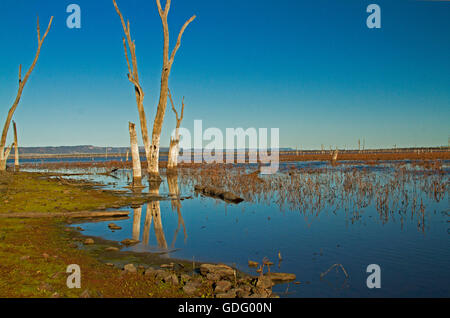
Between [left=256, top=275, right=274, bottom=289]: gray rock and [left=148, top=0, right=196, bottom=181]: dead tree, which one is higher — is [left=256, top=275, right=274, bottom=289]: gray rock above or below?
below

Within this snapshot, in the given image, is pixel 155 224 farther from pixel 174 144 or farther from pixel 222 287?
pixel 174 144

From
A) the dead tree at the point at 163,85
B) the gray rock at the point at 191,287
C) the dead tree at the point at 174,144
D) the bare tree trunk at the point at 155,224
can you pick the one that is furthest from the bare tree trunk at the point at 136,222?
the dead tree at the point at 174,144

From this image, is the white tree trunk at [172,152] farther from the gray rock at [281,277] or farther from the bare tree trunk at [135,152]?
the gray rock at [281,277]

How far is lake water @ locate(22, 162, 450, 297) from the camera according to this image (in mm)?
6648

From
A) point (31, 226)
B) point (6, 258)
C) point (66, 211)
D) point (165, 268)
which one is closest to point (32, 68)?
point (66, 211)

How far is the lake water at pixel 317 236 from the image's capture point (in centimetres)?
665

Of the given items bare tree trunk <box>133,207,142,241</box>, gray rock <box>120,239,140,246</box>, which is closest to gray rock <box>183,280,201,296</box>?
gray rock <box>120,239,140,246</box>

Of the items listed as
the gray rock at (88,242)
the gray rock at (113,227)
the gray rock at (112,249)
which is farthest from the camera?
the gray rock at (113,227)

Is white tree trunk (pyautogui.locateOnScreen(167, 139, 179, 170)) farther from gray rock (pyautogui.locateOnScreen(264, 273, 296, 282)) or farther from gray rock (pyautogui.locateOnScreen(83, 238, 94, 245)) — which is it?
gray rock (pyautogui.locateOnScreen(264, 273, 296, 282))

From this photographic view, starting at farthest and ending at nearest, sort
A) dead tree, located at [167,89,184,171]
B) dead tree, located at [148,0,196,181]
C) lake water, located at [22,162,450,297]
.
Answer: dead tree, located at [167,89,184,171]
dead tree, located at [148,0,196,181]
lake water, located at [22,162,450,297]

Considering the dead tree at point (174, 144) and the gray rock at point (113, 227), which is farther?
the dead tree at point (174, 144)

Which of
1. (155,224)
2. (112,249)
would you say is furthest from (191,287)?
(155,224)

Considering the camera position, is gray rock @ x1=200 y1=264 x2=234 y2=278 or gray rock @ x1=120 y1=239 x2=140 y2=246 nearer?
gray rock @ x1=200 y1=264 x2=234 y2=278
